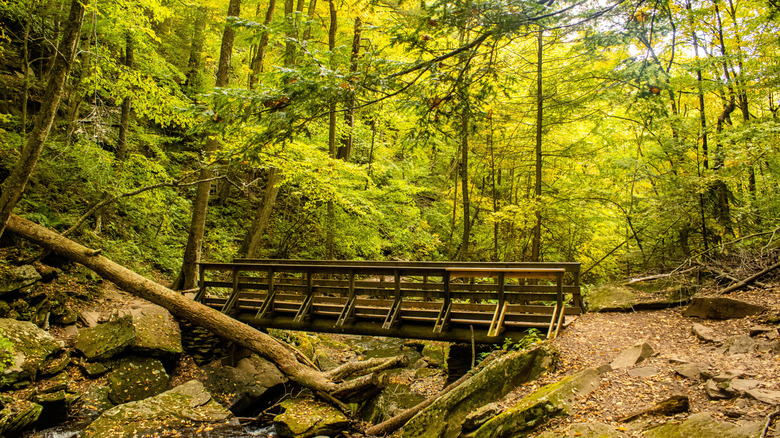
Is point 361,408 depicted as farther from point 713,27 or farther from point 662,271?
point 713,27

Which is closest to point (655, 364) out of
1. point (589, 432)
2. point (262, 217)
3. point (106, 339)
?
point (589, 432)

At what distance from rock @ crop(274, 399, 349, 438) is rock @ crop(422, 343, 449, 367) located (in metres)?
4.51

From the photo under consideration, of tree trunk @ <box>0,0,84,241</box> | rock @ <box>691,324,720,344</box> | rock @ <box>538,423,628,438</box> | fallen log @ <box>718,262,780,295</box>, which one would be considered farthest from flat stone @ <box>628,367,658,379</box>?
tree trunk @ <box>0,0,84,241</box>

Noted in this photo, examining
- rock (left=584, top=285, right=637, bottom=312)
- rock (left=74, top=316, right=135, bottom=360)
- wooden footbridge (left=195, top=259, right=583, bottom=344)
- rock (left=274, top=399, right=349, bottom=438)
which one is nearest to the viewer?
rock (left=274, top=399, right=349, bottom=438)

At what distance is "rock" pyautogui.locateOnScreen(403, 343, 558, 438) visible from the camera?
5.10 meters

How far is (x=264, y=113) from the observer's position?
5770 millimetres

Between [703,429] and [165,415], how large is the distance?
7260mm

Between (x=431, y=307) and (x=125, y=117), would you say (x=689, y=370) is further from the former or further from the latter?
(x=125, y=117)

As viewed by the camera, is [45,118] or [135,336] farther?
[135,336]

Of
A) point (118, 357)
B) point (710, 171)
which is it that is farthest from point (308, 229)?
point (710, 171)

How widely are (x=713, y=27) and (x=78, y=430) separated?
17.3 metres

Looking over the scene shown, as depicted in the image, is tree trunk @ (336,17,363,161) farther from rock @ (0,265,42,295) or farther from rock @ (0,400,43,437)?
rock @ (0,265,42,295)

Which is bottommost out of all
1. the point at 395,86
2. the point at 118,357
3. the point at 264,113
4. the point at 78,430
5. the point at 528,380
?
the point at 78,430

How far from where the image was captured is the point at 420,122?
5809mm
